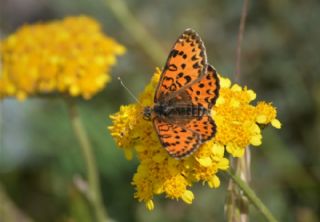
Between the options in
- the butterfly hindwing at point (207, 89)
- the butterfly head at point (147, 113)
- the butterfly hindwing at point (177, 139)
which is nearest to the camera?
the butterfly hindwing at point (177, 139)

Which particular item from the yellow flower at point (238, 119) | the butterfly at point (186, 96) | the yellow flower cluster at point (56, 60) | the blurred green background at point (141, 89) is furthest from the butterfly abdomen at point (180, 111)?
the blurred green background at point (141, 89)

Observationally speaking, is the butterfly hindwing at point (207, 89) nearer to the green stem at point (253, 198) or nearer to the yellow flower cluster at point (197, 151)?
the yellow flower cluster at point (197, 151)

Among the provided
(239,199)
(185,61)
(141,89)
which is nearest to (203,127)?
(185,61)

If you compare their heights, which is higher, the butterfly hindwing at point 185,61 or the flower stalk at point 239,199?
the butterfly hindwing at point 185,61

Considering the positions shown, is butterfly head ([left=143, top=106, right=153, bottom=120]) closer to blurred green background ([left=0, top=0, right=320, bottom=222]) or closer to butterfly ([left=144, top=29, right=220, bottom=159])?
butterfly ([left=144, top=29, right=220, bottom=159])

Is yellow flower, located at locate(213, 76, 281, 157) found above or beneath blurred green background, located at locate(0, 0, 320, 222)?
beneath

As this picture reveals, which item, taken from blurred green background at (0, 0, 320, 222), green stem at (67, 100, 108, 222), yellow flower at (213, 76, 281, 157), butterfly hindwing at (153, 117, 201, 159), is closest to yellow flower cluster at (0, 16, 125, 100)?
green stem at (67, 100, 108, 222)
